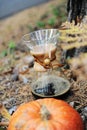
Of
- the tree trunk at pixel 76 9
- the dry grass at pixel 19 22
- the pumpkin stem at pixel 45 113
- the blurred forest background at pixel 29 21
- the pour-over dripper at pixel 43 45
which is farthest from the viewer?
the dry grass at pixel 19 22

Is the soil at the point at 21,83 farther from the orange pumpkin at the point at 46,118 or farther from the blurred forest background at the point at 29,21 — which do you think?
the orange pumpkin at the point at 46,118

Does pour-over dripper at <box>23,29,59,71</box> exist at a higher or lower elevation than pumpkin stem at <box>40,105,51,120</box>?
higher

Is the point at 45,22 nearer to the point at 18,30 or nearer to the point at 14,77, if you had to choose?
the point at 18,30

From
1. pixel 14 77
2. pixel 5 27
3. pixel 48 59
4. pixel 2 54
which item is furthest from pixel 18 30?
pixel 48 59

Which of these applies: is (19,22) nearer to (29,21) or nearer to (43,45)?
(29,21)

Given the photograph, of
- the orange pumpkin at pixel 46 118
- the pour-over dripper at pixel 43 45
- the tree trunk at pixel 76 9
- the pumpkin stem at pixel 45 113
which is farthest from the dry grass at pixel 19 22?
the pumpkin stem at pixel 45 113

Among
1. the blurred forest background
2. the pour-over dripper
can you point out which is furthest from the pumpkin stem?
the blurred forest background

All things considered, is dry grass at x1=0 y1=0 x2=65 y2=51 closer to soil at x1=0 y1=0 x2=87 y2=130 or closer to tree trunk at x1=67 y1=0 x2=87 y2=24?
soil at x1=0 y1=0 x2=87 y2=130
